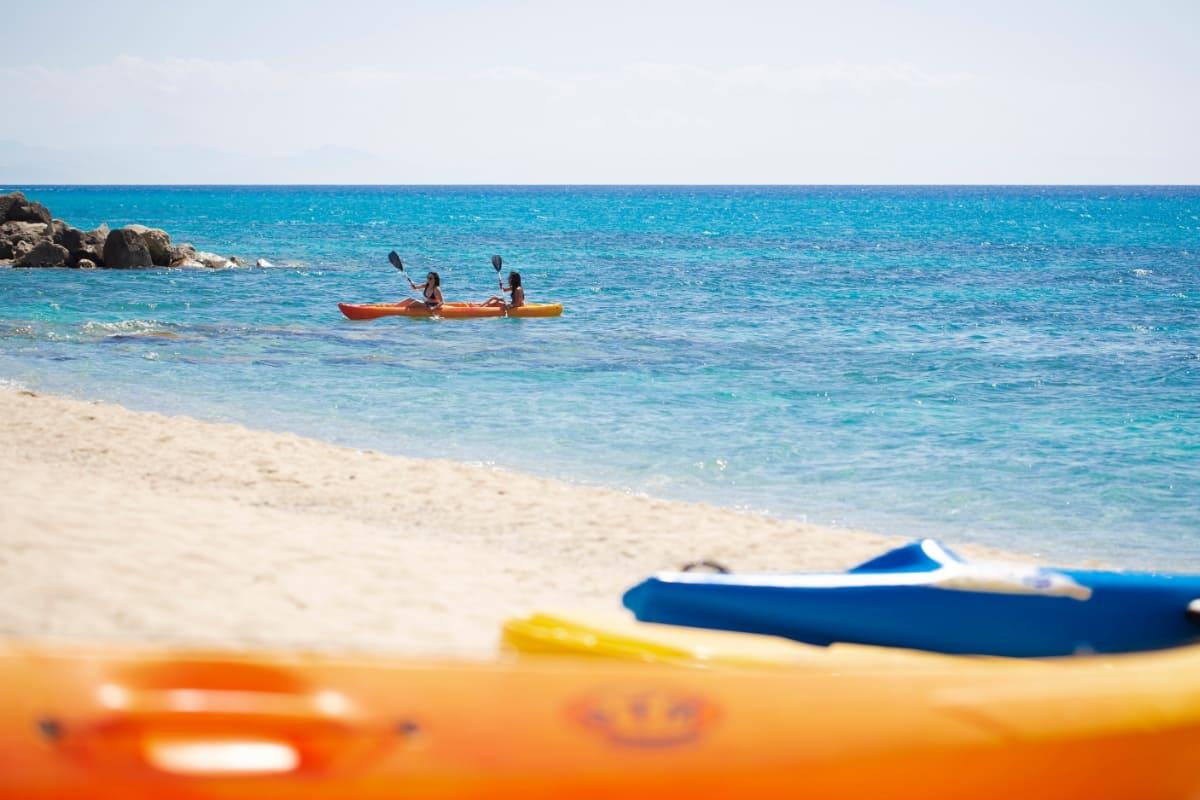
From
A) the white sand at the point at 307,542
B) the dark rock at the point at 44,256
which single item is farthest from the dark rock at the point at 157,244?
the white sand at the point at 307,542

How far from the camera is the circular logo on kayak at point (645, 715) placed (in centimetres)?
239

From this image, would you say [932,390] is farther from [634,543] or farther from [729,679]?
[729,679]

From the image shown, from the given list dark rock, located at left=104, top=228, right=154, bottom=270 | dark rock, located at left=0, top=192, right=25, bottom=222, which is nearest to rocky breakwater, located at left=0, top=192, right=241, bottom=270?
dark rock, located at left=104, top=228, right=154, bottom=270

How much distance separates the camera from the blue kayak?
382 centimetres

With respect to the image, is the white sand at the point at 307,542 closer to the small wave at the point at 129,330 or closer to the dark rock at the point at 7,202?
the small wave at the point at 129,330

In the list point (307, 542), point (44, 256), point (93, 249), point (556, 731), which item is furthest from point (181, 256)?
point (556, 731)

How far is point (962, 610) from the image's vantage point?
12.6 ft

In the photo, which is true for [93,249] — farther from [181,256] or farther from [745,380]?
[745,380]

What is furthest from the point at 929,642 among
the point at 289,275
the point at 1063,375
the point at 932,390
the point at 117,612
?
the point at 289,275

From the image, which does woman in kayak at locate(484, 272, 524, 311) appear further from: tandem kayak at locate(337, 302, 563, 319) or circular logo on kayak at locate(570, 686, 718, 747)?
circular logo on kayak at locate(570, 686, 718, 747)

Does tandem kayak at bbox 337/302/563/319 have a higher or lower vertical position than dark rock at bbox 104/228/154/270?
lower

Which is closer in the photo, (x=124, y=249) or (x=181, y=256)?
(x=124, y=249)

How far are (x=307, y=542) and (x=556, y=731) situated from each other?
12.6 ft

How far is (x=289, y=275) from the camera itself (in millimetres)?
27297
